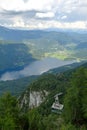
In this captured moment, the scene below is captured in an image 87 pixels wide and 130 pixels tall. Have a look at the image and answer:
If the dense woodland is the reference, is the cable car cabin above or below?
below

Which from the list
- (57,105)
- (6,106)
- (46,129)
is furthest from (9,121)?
(57,105)

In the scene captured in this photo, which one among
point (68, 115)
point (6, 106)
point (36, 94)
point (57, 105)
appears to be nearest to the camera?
point (6, 106)

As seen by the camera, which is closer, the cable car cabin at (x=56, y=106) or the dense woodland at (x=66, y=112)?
the dense woodland at (x=66, y=112)

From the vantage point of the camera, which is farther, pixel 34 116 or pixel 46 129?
pixel 46 129

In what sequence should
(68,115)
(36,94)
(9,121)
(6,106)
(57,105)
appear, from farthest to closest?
(36,94) → (57,105) → (68,115) → (6,106) → (9,121)

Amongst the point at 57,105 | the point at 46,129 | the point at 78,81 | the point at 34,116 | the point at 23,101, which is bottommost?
the point at 23,101

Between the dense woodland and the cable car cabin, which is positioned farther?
the cable car cabin

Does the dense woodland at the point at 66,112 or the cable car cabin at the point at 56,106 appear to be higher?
the dense woodland at the point at 66,112

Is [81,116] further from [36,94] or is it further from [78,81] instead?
[36,94]

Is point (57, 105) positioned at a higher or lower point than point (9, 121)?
lower

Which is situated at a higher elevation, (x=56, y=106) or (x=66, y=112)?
(x=66, y=112)

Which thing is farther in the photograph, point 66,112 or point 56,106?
point 56,106
